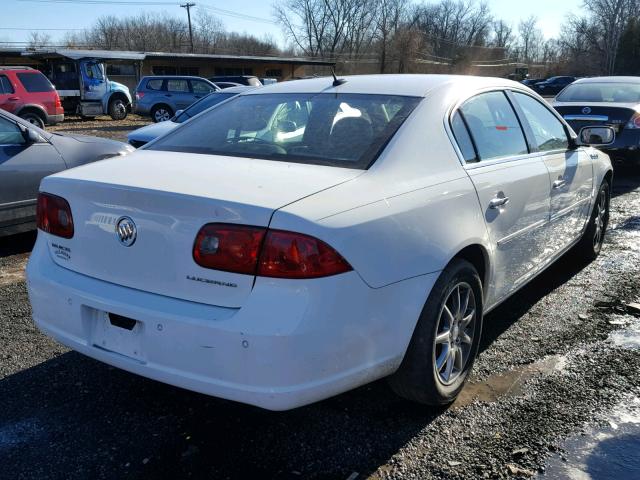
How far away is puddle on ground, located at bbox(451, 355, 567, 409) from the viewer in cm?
308

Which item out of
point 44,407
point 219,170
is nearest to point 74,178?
point 219,170

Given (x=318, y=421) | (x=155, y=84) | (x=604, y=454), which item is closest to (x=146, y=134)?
(x=318, y=421)

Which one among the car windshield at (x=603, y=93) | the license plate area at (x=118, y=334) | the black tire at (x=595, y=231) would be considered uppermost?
the car windshield at (x=603, y=93)

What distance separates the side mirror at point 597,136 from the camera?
4.71 m

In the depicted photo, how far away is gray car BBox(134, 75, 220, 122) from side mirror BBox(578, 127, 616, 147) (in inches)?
694

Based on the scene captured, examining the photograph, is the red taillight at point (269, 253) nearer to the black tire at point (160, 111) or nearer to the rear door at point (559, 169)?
the rear door at point (559, 169)

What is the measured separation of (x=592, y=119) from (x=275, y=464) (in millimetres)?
8346

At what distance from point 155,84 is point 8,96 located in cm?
531

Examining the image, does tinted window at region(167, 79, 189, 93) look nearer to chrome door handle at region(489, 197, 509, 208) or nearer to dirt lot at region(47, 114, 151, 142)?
dirt lot at region(47, 114, 151, 142)

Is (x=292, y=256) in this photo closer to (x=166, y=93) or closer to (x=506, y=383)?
(x=506, y=383)

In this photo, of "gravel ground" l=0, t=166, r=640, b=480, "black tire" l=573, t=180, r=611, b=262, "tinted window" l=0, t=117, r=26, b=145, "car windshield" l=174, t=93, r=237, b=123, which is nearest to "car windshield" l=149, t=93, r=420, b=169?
"gravel ground" l=0, t=166, r=640, b=480

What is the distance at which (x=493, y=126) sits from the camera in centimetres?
346

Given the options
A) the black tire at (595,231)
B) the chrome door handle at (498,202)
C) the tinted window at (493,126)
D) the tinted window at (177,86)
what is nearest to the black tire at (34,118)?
the tinted window at (177,86)

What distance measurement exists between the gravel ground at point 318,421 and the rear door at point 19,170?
6.64 feet
